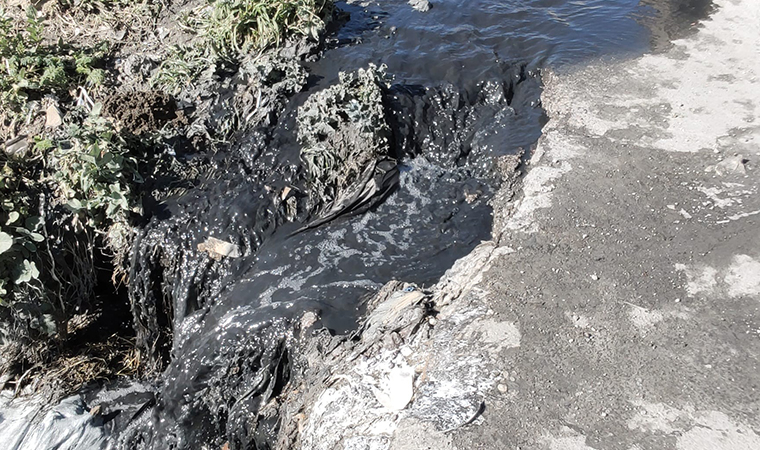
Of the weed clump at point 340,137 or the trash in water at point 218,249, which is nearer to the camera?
the trash in water at point 218,249

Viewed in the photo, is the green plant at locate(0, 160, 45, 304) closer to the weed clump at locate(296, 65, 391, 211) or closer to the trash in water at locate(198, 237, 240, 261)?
the trash in water at locate(198, 237, 240, 261)

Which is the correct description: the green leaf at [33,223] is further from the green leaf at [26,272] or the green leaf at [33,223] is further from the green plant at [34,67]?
the green plant at [34,67]

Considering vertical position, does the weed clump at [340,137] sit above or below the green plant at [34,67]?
below

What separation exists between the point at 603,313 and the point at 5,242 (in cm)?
433

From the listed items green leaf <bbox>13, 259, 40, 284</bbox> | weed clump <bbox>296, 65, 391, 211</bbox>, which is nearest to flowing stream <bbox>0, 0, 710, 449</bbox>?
weed clump <bbox>296, 65, 391, 211</bbox>

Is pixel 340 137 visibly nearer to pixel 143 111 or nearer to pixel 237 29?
pixel 143 111

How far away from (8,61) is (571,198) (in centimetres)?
542

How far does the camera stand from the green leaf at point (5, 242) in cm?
437

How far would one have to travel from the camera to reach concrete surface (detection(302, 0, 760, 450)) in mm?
3076

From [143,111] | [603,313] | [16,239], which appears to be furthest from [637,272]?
[16,239]

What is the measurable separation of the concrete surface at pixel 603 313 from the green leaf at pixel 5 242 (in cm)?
270

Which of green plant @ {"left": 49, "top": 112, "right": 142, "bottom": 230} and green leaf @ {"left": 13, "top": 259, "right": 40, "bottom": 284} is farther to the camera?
green plant @ {"left": 49, "top": 112, "right": 142, "bottom": 230}

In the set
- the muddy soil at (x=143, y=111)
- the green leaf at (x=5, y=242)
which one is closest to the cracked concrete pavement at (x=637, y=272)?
the muddy soil at (x=143, y=111)

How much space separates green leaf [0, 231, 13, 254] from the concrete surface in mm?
2702
